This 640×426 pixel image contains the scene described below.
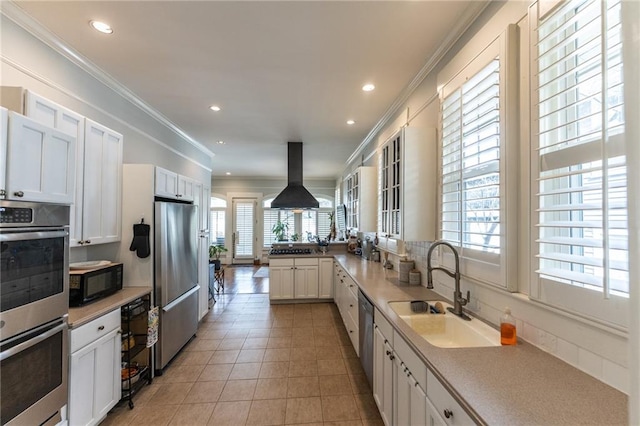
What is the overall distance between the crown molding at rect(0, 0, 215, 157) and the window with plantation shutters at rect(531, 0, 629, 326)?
10.3ft

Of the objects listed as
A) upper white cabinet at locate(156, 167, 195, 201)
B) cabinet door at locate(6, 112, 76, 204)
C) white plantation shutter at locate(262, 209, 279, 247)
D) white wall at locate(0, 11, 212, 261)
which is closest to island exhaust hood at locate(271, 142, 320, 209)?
white wall at locate(0, 11, 212, 261)

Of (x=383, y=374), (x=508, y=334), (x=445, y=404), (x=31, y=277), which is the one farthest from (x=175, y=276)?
(x=508, y=334)

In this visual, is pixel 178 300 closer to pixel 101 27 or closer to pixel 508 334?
pixel 101 27

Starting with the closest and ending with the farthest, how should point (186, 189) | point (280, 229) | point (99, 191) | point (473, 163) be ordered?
point (473, 163)
point (99, 191)
point (186, 189)
point (280, 229)

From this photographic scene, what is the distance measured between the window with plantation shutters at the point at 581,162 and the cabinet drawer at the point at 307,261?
12.8 feet

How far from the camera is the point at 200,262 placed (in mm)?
3881

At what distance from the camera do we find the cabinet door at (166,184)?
2.76 m

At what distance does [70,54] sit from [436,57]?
3038mm

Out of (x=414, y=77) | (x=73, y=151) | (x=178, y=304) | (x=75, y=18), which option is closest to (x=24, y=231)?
(x=73, y=151)

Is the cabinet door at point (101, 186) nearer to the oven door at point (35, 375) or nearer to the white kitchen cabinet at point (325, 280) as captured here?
the oven door at point (35, 375)

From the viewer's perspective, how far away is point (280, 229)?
9.13m

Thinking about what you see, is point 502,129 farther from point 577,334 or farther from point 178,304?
point 178,304

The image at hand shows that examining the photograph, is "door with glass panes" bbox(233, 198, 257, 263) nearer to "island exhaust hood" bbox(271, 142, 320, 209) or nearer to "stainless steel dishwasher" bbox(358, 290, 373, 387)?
"island exhaust hood" bbox(271, 142, 320, 209)

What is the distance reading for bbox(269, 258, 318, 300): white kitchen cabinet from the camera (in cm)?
494
